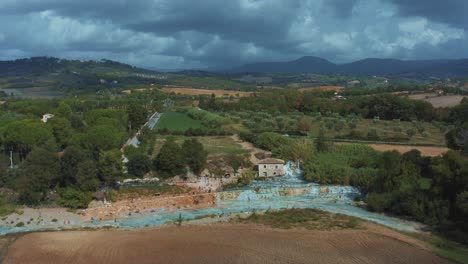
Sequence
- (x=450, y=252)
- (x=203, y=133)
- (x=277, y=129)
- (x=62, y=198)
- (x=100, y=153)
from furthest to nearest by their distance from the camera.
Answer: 1. (x=277, y=129)
2. (x=203, y=133)
3. (x=100, y=153)
4. (x=62, y=198)
5. (x=450, y=252)

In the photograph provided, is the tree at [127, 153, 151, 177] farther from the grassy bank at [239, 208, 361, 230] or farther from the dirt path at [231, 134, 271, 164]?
the grassy bank at [239, 208, 361, 230]

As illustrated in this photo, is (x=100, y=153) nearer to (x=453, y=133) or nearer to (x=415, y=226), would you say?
(x=415, y=226)

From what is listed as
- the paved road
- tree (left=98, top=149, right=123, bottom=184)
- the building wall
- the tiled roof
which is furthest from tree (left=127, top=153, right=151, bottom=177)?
the paved road

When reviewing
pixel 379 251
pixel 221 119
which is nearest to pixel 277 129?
pixel 221 119

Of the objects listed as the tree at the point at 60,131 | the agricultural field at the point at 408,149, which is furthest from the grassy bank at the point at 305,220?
the tree at the point at 60,131

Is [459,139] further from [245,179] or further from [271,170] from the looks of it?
[245,179]

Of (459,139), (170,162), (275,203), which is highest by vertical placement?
(459,139)

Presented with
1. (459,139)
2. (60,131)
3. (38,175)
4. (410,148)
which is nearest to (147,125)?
(60,131)
